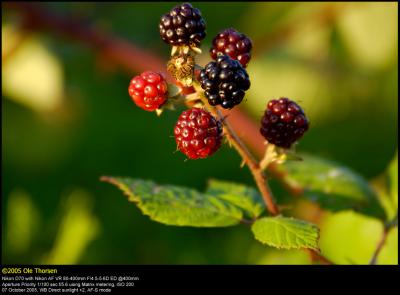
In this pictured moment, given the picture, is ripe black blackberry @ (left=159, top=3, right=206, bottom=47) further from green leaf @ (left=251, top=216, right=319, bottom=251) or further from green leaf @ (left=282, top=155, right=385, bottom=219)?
green leaf @ (left=282, top=155, right=385, bottom=219)

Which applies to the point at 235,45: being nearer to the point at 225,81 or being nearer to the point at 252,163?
the point at 225,81

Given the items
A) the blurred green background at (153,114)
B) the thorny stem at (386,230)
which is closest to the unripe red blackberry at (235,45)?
the thorny stem at (386,230)

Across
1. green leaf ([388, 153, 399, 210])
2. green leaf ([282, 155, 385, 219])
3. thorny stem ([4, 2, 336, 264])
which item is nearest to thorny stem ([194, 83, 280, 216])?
green leaf ([282, 155, 385, 219])

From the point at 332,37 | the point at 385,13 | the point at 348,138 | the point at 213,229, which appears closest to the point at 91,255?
the point at 213,229

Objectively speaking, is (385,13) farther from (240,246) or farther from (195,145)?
(195,145)

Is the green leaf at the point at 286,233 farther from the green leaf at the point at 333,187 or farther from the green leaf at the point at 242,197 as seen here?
the green leaf at the point at 333,187

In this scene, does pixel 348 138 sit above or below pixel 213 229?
above
